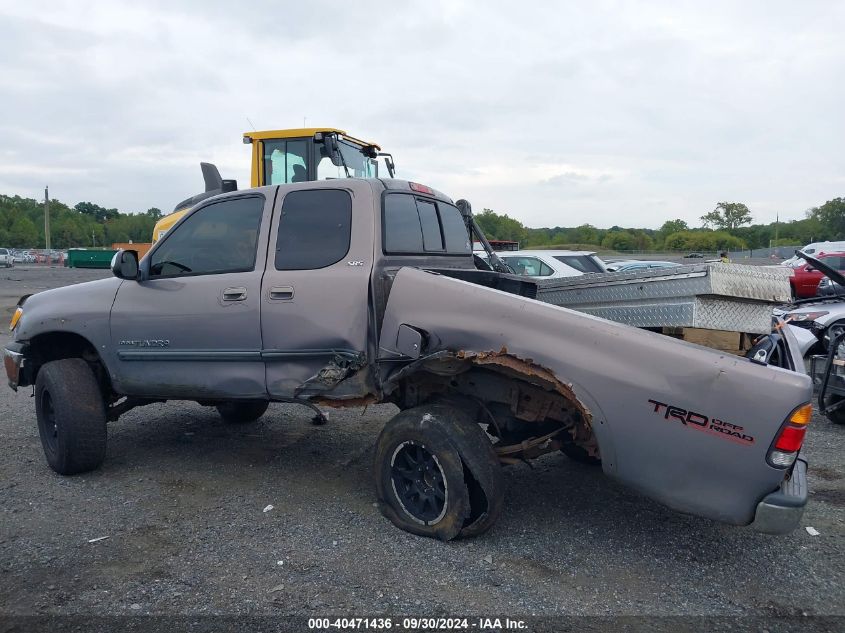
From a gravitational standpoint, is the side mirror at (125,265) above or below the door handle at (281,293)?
A: above

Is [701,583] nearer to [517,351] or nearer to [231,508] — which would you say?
[517,351]

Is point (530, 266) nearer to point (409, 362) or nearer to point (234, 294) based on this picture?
point (234, 294)

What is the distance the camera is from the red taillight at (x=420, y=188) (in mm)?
4927

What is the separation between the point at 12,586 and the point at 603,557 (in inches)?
120

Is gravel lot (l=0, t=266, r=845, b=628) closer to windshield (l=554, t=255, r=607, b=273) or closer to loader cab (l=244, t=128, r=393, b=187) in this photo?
loader cab (l=244, t=128, r=393, b=187)

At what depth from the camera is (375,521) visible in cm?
422

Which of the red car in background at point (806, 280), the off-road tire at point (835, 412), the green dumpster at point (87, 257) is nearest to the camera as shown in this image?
the off-road tire at point (835, 412)

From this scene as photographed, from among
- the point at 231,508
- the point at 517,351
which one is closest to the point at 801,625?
the point at 517,351

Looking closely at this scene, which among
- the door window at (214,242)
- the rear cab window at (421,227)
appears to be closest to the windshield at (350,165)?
the rear cab window at (421,227)

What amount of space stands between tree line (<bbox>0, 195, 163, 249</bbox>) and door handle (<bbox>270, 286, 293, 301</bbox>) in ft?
285

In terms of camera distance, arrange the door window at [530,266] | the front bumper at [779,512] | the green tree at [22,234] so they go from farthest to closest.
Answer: the green tree at [22,234] → the door window at [530,266] → the front bumper at [779,512]

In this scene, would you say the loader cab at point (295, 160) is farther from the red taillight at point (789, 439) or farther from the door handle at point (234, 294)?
the red taillight at point (789, 439)

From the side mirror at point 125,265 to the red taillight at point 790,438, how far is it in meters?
4.17

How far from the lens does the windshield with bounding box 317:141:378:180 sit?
9.77 m
